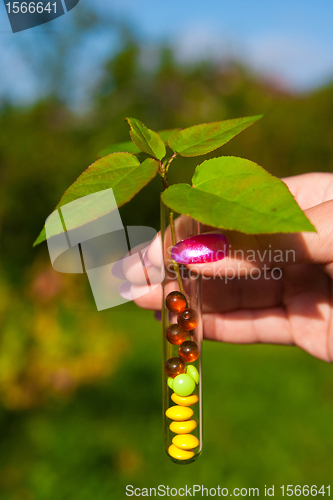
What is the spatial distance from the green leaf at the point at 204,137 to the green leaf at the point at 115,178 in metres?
0.06

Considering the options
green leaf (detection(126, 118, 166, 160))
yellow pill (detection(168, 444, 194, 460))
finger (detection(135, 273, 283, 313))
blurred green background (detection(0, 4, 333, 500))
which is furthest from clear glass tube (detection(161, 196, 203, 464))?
blurred green background (detection(0, 4, 333, 500))

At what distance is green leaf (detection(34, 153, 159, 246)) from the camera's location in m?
0.53

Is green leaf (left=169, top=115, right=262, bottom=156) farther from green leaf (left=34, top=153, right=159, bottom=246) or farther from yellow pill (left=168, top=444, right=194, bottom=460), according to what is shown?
yellow pill (left=168, top=444, right=194, bottom=460)

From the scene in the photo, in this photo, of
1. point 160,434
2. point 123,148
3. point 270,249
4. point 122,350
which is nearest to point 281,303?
point 270,249

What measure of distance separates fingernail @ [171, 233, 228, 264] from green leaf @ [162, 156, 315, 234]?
134 mm

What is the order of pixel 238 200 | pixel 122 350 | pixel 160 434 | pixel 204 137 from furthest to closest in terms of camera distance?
pixel 122 350 → pixel 160 434 → pixel 204 137 → pixel 238 200

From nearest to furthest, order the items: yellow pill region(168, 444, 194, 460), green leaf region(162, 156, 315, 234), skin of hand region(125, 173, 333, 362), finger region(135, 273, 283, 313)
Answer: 1. green leaf region(162, 156, 315, 234)
2. yellow pill region(168, 444, 194, 460)
3. skin of hand region(125, 173, 333, 362)
4. finger region(135, 273, 283, 313)

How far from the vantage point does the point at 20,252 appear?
2.71 m

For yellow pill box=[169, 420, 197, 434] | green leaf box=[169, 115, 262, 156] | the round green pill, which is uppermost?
green leaf box=[169, 115, 262, 156]

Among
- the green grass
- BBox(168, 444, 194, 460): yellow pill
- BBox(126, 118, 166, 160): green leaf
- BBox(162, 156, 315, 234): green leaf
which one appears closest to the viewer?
BBox(162, 156, 315, 234): green leaf

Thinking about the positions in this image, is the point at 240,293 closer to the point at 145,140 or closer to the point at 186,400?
the point at 186,400

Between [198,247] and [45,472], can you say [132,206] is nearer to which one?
[45,472]

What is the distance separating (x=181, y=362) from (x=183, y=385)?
4 cm

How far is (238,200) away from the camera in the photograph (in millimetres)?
511
